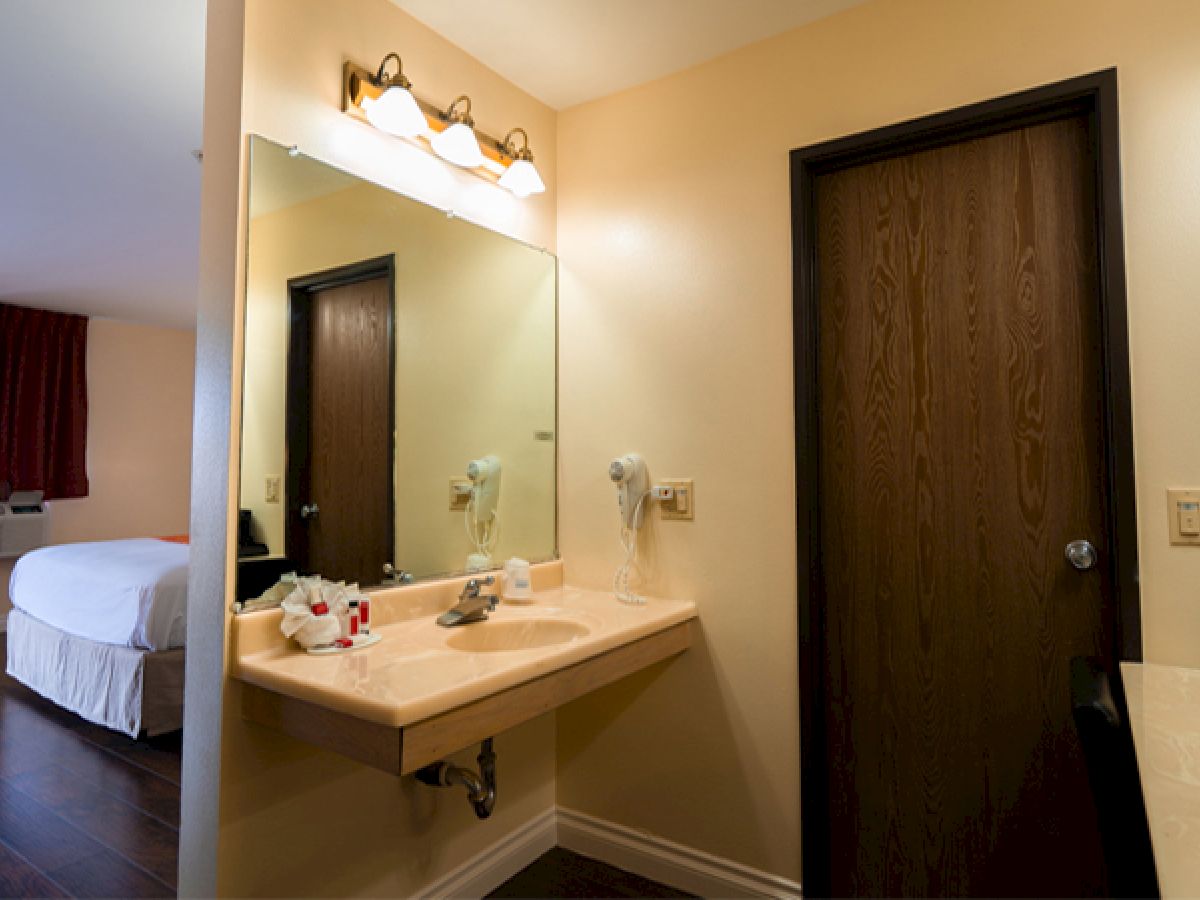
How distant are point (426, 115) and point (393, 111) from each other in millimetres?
198

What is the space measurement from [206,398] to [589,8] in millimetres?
1404

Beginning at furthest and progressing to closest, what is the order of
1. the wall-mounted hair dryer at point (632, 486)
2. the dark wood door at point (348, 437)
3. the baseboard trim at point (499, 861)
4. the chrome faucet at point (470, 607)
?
the wall-mounted hair dryer at point (632, 486) < the baseboard trim at point (499, 861) < the chrome faucet at point (470, 607) < the dark wood door at point (348, 437)

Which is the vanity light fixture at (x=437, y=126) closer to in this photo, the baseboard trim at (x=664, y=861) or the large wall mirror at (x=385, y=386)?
the large wall mirror at (x=385, y=386)

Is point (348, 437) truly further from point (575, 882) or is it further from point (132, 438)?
point (132, 438)

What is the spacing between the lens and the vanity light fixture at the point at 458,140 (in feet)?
6.30

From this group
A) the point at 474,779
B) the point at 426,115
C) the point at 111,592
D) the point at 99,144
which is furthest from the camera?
the point at 111,592

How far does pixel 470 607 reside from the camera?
1799mm

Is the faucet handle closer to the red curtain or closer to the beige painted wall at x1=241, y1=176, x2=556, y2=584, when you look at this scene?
the beige painted wall at x1=241, y1=176, x2=556, y2=584

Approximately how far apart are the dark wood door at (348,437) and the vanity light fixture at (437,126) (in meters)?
0.40

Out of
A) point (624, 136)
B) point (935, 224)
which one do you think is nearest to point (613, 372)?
point (624, 136)

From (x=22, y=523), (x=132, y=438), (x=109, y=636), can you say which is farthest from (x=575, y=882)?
(x=132, y=438)

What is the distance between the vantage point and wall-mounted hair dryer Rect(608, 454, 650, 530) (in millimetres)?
2115

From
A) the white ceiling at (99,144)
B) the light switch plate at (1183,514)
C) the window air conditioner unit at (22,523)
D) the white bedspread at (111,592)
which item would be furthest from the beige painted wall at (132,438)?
the light switch plate at (1183,514)

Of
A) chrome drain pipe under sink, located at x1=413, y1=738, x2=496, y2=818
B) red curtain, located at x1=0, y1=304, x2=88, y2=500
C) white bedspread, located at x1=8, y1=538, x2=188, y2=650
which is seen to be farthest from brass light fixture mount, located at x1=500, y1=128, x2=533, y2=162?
red curtain, located at x1=0, y1=304, x2=88, y2=500
